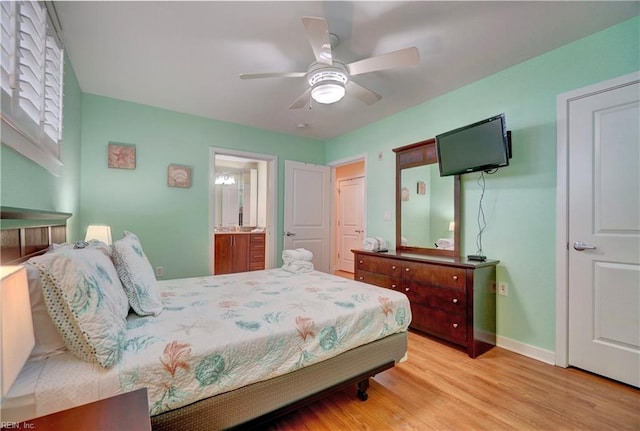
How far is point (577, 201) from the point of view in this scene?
222 centimetres

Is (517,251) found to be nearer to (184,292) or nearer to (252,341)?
(252,341)

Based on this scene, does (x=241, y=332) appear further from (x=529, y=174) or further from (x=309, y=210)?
(x=309, y=210)

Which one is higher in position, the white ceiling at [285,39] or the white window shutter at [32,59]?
the white ceiling at [285,39]

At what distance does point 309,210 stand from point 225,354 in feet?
11.5

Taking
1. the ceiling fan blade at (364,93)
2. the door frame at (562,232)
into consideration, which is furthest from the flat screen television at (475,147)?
the ceiling fan blade at (364,93)

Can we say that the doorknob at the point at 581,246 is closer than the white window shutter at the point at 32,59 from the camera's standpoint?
No

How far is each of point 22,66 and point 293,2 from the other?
1.46m

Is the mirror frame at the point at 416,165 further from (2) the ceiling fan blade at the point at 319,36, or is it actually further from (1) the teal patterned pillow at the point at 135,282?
(1) the teal patterned pillow at the point at 135,282

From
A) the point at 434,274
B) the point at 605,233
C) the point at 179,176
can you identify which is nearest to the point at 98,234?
the point at 179,176

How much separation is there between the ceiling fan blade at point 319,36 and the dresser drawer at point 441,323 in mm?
2354

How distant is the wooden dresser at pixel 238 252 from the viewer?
4.90 m

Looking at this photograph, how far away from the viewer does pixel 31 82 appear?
1.37 m

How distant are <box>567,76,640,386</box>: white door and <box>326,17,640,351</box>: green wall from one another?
0.14 metres
